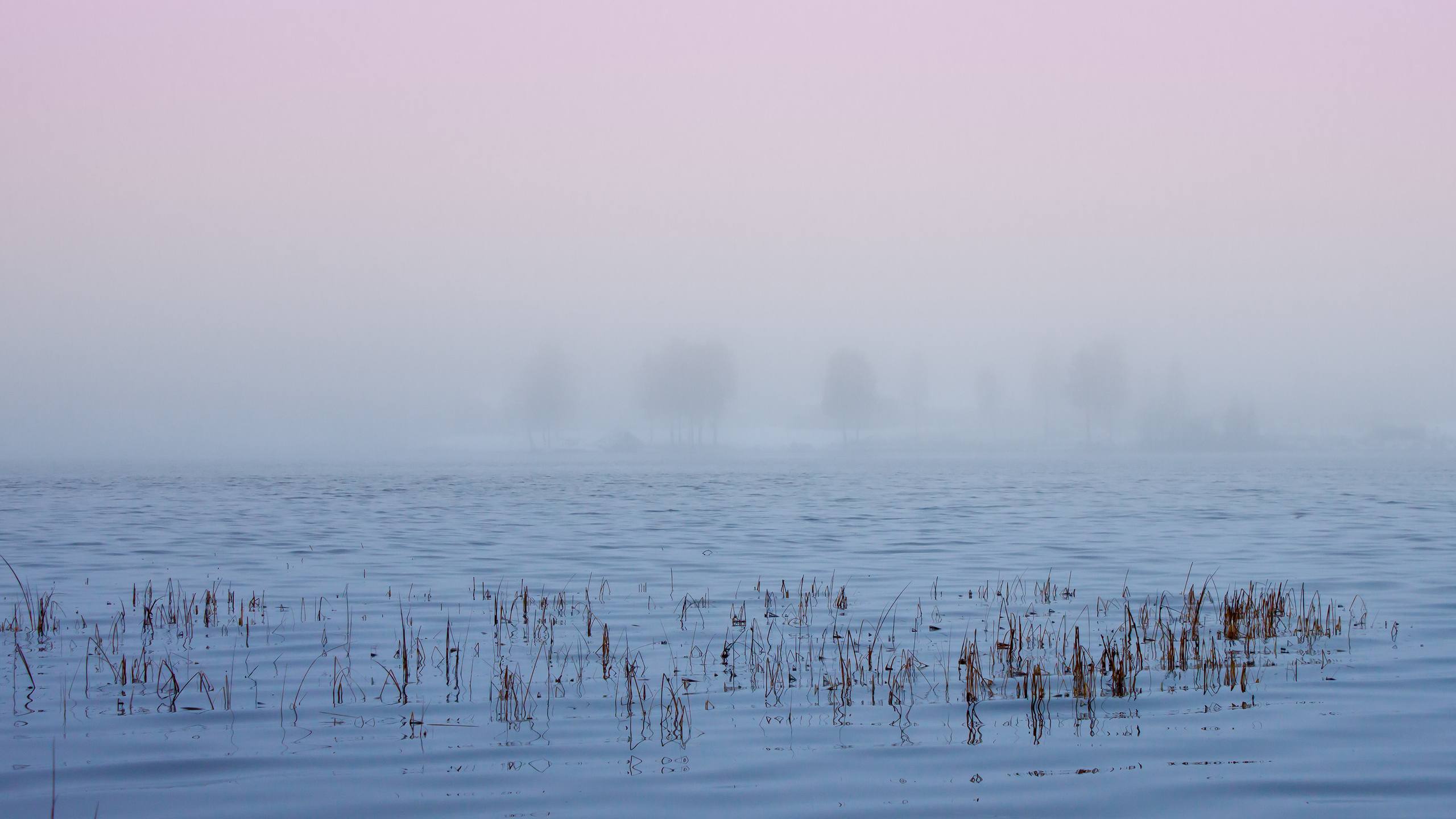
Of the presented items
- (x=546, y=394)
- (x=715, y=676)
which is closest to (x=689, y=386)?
(x=546, y=394)

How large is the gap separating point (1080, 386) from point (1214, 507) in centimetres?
11458

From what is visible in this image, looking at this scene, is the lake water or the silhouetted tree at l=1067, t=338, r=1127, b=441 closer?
the lake water

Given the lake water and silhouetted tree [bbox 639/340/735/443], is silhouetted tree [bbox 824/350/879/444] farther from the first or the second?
the lake water

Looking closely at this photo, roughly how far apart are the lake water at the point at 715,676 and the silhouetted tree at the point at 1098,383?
123461 mm

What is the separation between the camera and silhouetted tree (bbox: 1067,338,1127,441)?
146125 millimetres

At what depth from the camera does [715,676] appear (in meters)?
10.2

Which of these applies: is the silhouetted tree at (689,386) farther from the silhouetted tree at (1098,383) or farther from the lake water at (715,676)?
the lake water at (715,676)

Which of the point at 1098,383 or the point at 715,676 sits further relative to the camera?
the point at 1098,383

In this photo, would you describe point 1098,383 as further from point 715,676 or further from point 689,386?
point 715,676

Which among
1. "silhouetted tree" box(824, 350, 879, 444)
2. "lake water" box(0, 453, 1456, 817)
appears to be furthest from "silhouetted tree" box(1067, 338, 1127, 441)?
"lake water" box(0, 453, 1456, 817)

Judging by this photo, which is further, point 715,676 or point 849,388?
point 849,388

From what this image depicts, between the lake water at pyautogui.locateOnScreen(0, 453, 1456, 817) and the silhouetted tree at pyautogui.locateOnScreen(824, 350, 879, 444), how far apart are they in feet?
406

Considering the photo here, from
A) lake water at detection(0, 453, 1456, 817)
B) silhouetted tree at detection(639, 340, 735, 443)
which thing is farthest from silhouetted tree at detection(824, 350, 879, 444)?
lake water at detection(0, 453, 1456, 817)

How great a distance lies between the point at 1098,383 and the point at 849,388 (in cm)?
3188
